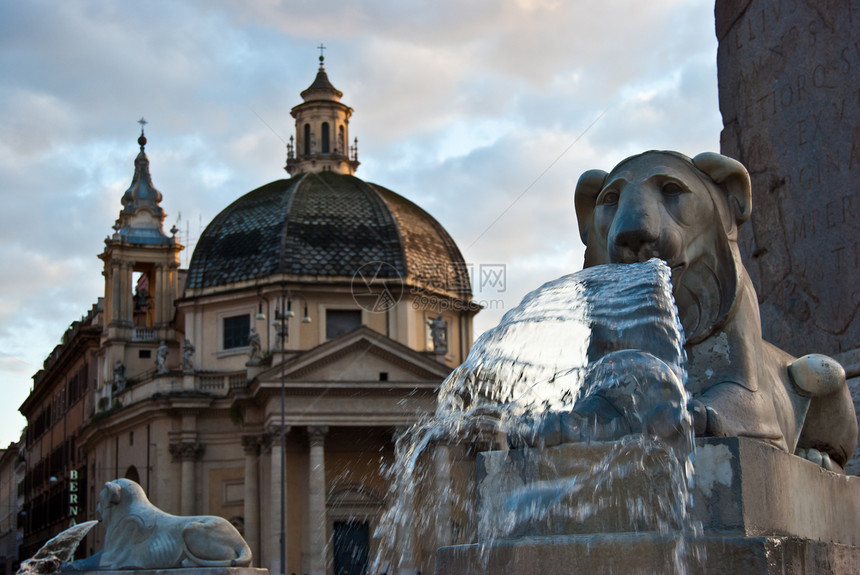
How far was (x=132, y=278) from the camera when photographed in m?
59.4

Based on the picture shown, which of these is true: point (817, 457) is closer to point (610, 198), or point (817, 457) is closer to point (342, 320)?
point (610, 198)

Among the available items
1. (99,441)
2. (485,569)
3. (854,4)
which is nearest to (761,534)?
(485,569)

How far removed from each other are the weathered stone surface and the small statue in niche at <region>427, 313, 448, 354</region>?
4075 cm

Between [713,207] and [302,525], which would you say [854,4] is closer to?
[713,207]

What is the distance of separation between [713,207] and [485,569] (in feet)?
5.60

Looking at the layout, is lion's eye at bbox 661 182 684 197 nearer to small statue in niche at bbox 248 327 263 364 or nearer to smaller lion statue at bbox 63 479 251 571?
smaller lion statue at bbox 63 479 251 571

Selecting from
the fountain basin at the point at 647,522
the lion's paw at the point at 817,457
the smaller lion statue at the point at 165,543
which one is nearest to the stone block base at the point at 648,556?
the fountain basin at the point at 647,522

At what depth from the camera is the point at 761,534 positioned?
3.83 metres

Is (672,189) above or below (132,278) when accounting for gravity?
below

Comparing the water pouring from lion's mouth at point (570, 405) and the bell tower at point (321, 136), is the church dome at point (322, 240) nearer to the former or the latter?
the bell tower at point (321, 136)

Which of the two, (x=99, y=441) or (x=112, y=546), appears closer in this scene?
(x=112, y=546)

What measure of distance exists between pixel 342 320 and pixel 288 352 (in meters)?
3.86

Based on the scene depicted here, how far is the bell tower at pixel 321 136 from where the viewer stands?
5834 centimetres

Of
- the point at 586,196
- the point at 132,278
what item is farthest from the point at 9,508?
the point at 586,196
